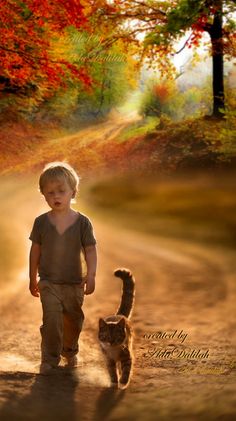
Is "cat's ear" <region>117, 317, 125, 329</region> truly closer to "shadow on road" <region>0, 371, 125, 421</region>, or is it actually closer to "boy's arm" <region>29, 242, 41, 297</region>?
"shadow on road" <region>0, 371, 125, 421</region>

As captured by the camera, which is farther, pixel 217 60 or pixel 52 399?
pixel 217 60

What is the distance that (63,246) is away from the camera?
4.34 m

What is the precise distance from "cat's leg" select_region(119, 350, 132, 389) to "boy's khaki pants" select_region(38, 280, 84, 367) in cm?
58

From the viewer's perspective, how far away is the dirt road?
311 cm

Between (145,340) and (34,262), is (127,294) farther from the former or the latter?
(145,340)

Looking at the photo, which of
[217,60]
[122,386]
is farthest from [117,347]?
[217,60]

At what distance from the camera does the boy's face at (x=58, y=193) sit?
412 cm

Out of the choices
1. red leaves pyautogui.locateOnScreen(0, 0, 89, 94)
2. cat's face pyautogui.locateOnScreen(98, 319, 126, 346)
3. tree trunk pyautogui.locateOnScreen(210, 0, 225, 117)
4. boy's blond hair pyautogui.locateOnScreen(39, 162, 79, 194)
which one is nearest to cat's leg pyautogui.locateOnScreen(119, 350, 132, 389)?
cat's face pyautogui.locateOnScreen(98, 319, 126, 346)

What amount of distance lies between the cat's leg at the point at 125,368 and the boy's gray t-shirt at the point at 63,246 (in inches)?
26.1

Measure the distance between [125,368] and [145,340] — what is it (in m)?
1.56

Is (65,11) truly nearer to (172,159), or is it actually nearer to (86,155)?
(86,155)

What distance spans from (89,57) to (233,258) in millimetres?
17321

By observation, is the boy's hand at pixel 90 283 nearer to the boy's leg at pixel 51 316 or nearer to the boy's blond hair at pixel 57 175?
the boy's leg at pixel 51 316

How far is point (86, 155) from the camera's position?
2283 centimetres
